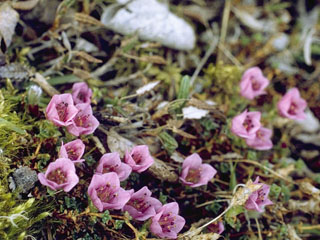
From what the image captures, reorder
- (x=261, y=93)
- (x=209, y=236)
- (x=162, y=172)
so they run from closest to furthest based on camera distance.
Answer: (x=209, y=236)
(x=162, y=172)
(x=261, y=93)

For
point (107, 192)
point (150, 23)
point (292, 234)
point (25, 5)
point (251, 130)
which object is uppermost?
point (25, 5)

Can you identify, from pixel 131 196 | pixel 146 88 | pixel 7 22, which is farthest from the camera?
pixel 146 88

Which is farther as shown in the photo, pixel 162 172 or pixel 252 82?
pixel 252 82

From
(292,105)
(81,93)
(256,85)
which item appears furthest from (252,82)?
(81,93)

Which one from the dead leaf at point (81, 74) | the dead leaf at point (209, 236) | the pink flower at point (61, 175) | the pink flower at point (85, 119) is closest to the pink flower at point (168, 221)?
the dead leaf at point (209, 236)

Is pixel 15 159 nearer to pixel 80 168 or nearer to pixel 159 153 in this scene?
pixel 80 168

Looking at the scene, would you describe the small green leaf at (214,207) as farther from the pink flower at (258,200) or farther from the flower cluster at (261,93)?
the flower cluster at (261,93)

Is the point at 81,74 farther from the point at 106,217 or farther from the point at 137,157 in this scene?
the point at 106,217

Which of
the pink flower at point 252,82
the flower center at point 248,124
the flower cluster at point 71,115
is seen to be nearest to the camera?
the flower cluster at point 71,115

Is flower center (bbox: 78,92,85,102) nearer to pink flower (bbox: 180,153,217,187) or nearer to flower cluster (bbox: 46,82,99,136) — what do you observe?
flower cluster (bbox: 46,82,99,136)
